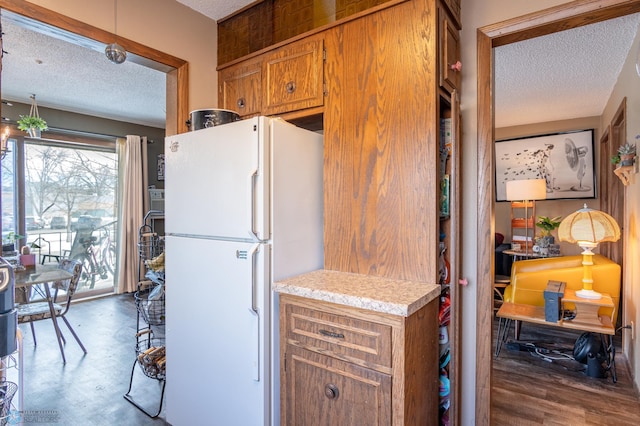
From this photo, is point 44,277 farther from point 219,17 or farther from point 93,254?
point 219,17

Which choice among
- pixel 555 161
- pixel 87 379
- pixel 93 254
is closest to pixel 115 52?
pixel 87 379

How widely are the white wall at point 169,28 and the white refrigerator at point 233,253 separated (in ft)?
1.91

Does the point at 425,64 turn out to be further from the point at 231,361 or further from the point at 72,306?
the point at 72,306

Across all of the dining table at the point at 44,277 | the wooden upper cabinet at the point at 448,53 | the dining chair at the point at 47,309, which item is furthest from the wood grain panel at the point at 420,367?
the dining chair at the point at 47,309

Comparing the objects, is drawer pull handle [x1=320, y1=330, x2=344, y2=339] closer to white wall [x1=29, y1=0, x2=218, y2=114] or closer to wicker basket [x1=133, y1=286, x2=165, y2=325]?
wicker basket [x1=133, y1=286, x2=165, y2=325]

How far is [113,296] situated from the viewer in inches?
194

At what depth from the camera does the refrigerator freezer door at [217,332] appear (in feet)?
5.01

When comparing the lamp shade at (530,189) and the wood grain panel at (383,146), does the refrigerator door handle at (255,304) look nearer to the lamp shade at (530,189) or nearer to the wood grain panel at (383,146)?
the wood grain panel at (383,146)

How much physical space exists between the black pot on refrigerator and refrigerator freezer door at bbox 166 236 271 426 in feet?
2.58

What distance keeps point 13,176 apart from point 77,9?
357 centimetres

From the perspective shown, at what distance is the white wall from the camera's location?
1.75 meters

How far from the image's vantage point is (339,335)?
4.47 ft

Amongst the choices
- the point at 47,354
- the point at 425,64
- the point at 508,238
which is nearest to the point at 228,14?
the point at 425,64

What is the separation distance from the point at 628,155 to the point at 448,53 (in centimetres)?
203
